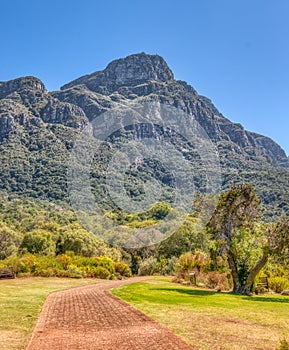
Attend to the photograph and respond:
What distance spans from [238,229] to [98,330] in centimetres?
1590

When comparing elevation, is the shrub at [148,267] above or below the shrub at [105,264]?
below

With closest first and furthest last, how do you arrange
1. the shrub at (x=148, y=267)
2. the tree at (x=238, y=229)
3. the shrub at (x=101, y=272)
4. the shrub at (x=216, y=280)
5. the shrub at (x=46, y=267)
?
the tree at (x=238, y=229) → the shrub at (x=216, y=280) → the shrub at (x=46, y=267) → the shrub at (x=101, y=272) → the shrub at (x=148, y=267)

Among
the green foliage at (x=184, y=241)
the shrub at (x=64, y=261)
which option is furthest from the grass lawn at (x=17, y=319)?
the green foliage at (x=184, y=241)

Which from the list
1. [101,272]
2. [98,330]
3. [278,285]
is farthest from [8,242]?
[98,330]

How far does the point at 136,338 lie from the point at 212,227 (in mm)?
16691

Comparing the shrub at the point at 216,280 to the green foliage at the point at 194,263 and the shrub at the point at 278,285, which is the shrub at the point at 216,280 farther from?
the shrub at the point at 278,285

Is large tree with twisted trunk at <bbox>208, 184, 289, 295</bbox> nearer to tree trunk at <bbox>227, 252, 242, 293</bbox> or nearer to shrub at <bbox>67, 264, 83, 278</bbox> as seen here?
tree trunk at <bbox>227, 252, 242, 293</bbox>

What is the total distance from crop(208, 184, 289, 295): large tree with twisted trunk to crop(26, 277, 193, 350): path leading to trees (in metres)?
11.4

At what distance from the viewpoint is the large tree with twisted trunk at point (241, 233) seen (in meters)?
22.3

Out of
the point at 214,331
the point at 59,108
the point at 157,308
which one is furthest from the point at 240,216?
the point at 59,108

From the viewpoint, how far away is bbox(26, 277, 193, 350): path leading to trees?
7.41 metres

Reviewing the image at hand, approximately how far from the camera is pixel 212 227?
24062mm

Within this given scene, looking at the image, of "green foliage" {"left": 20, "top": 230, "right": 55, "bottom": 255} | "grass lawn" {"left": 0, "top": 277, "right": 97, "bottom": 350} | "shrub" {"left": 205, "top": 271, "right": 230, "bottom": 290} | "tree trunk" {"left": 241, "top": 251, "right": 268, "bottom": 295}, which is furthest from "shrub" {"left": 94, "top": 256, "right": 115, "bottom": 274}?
"grass lawn" {"left": 0, "top": 277, "right": 97, "bottom": 350}

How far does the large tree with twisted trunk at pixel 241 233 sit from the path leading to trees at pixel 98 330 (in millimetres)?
11433
